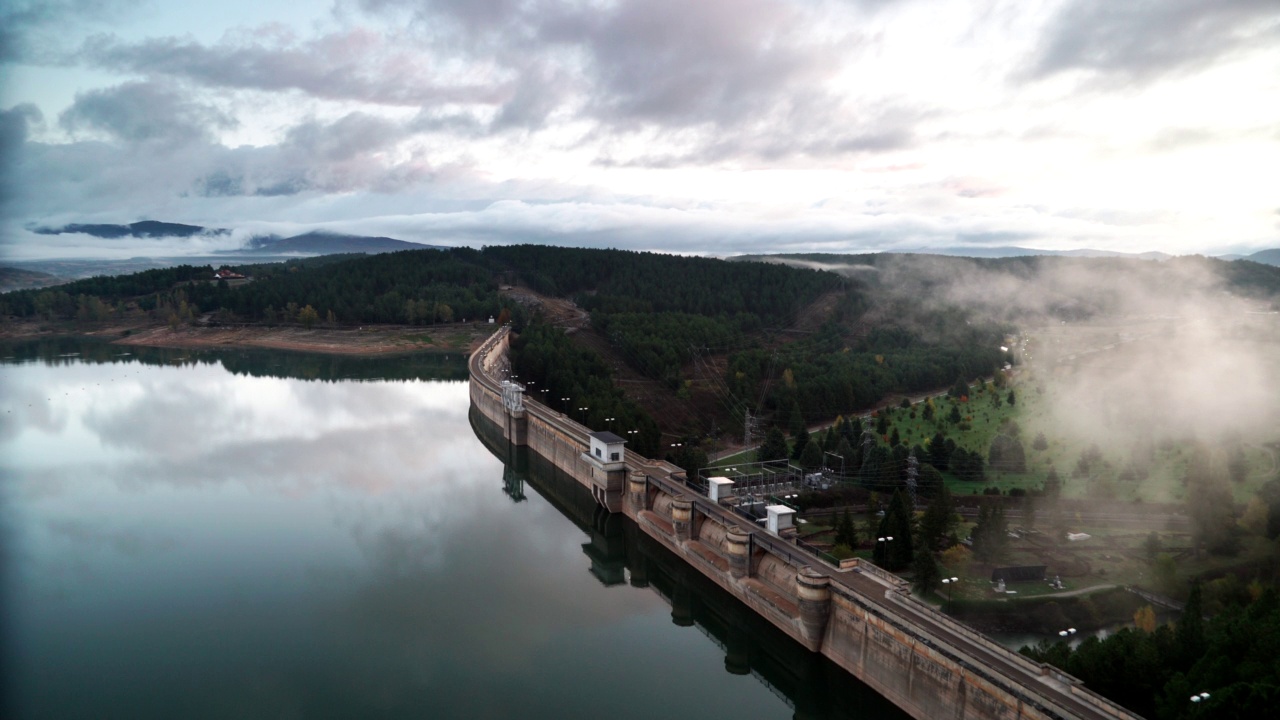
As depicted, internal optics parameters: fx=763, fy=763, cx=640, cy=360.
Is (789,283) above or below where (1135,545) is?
above

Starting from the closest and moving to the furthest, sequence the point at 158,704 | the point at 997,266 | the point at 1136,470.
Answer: the point at 158,704 < the point at 1136,470 < the point at 997,266

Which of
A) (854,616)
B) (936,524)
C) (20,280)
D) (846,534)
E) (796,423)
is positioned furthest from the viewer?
(20,280)

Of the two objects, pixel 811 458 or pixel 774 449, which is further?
pixel 774 449

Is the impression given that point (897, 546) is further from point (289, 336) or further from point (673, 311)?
point (289, 336)

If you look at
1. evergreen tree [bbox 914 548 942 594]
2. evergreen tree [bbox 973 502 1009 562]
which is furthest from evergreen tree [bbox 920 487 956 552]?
evergreen tree [bbox 914 548 942 594]

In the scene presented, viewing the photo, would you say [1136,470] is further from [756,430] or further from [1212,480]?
[756,430]

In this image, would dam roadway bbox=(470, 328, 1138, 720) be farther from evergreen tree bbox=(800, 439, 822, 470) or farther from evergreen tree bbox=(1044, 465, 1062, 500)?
evergreen tree bbox=(1044, 465, 1062, 500)

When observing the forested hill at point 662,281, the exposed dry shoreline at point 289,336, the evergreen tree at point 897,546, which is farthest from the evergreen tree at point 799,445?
the exposed dry shoreline at point 289,336

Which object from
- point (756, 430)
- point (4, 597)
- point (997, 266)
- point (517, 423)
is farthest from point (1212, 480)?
point (997, 266)

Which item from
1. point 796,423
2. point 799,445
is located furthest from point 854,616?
point 796,423
